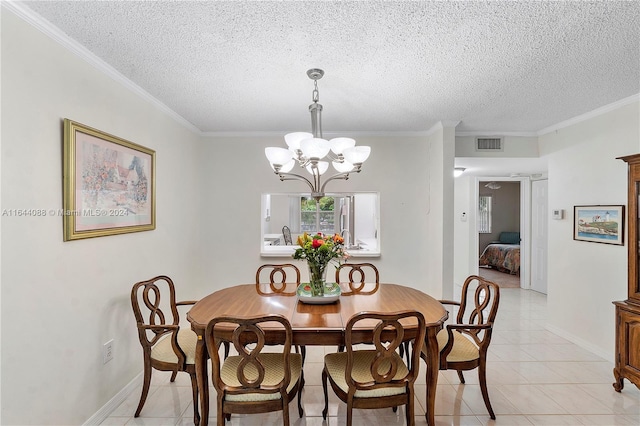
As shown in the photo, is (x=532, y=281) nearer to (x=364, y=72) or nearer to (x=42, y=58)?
(x=364, y=72)

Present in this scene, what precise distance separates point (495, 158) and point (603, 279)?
69.3 inches

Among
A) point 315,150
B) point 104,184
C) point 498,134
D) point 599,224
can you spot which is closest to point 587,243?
point 599,224

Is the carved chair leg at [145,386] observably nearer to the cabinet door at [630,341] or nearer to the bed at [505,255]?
the cabinet door at [630,341]

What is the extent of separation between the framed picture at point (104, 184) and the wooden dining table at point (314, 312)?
85 cm

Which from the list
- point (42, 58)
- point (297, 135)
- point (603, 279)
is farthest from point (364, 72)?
point (603, 279)

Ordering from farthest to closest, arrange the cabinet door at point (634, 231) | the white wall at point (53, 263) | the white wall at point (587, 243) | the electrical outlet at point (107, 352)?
the white wall at point (587, 243), the cabinet door at point (634, 231), the electrical outlet at point (107, 352), the white wall at point (53, 263)

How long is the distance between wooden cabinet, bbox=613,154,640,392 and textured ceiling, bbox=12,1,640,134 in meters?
0.82

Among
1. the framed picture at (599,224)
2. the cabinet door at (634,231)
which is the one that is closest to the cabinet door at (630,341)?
the cabinet door at (634,231)

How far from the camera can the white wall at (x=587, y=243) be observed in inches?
119

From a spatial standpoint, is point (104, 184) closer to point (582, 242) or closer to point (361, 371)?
point (361, 371)

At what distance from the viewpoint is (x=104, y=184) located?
223cm

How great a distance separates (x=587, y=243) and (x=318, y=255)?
9.62 ft

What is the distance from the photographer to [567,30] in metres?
1.81

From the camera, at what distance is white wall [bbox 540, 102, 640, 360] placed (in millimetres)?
3016
